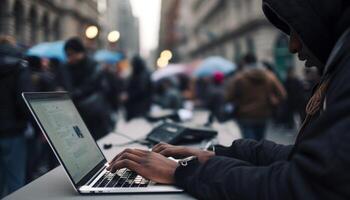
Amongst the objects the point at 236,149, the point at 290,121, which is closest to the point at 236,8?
the point at 290,121

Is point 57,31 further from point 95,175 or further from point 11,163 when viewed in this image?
point 95,175

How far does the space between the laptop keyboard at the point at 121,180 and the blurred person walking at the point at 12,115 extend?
2918 millimetres

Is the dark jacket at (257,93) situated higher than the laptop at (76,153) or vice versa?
the laptop at (76,153)

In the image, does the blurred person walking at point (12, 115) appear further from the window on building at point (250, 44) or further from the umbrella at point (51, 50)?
the window on building at point (250, 44)

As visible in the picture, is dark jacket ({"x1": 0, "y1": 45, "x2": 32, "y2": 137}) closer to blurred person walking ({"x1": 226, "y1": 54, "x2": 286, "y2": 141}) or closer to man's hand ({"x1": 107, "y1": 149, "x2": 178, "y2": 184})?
man's hand ({"x1": 107, "y1": 149, "x2": 178, "y2": 184})

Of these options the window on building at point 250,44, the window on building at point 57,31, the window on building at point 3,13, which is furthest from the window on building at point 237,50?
the window on building at point 3,13

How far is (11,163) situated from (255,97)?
400cm

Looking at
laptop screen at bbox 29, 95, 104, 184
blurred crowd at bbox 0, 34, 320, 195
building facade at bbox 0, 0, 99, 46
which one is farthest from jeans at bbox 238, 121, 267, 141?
laptop screen at bbox 29, 95, 104, 184

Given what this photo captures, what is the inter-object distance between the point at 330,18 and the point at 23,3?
544 cm

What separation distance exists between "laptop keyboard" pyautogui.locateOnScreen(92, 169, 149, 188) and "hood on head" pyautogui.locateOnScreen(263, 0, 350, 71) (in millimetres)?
747

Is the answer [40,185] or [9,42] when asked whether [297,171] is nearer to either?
[40,185]

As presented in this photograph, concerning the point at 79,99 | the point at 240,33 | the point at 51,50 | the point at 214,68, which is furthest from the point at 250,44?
the point at 79,99

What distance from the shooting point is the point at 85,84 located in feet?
19.2

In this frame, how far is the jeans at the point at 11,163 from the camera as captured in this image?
Answer: 4.57 m
